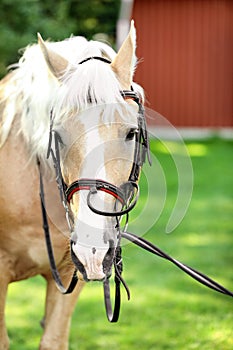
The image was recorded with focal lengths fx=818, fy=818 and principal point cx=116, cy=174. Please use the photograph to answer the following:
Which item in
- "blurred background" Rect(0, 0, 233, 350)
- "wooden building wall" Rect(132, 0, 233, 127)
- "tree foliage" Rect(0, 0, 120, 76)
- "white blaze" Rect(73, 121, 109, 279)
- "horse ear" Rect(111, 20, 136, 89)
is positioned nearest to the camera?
"white blaze" Rect(73, 121, 109, 279)

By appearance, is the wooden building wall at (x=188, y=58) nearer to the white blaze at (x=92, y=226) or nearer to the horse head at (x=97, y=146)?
the horse head at (x=97, y=146)

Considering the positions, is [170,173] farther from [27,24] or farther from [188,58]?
[188,58]

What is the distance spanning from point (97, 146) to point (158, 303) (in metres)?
3.51

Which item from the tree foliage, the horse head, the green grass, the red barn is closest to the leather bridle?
the horse head

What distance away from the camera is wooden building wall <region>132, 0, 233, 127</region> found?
19203mm

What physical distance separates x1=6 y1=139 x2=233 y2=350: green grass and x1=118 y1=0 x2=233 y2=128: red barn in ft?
32.1

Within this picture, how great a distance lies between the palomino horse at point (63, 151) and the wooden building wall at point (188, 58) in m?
15.2

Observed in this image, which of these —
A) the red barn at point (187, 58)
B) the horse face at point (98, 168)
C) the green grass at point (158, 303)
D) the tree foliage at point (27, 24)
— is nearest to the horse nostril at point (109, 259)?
the horse face at point (98, 168)

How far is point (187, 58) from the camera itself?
19391 millimetres

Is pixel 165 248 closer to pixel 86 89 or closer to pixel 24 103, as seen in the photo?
pixel 24 103

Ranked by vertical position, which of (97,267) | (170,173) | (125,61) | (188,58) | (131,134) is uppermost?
(125,61)

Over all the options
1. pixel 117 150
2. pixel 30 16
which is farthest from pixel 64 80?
pixel 30 16

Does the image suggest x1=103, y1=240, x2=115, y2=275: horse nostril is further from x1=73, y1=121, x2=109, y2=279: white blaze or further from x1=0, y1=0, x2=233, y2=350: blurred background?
x1=0, y1=0, x2=233, y2=350: blurred background

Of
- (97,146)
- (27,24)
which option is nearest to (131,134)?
(97,146)
